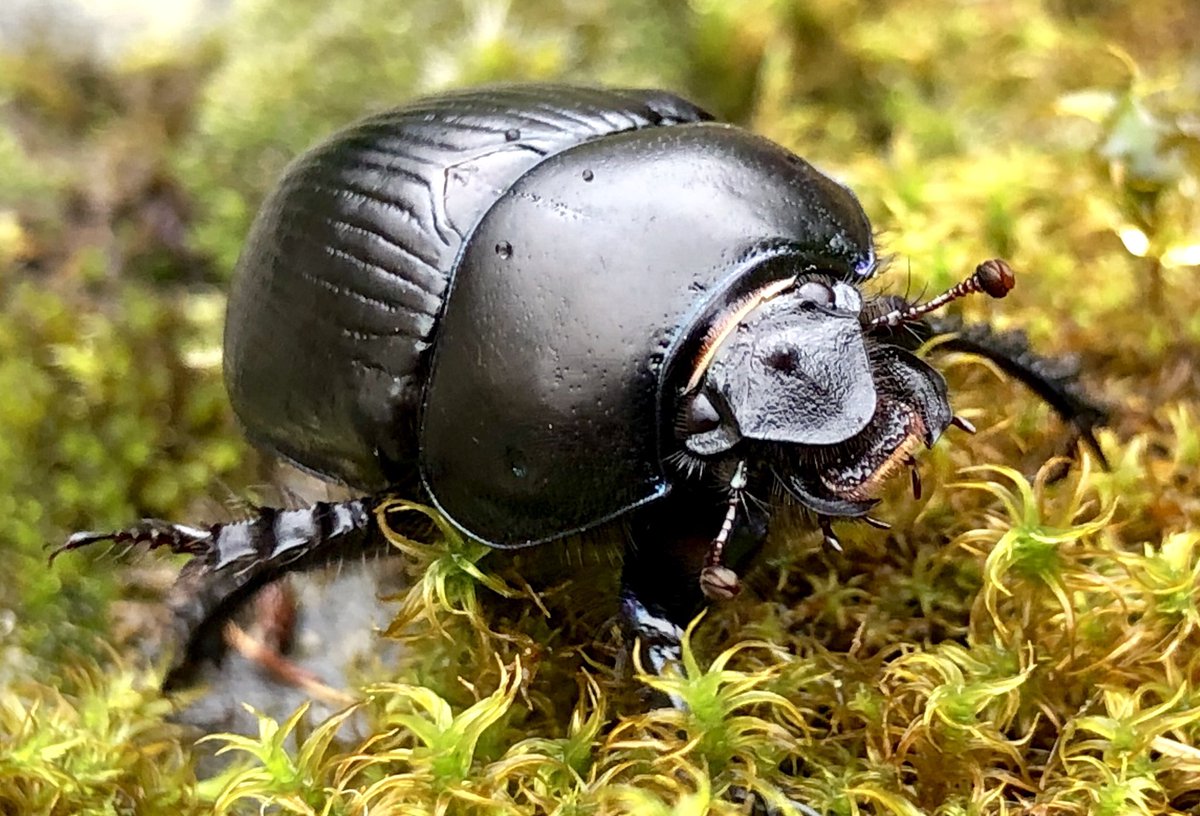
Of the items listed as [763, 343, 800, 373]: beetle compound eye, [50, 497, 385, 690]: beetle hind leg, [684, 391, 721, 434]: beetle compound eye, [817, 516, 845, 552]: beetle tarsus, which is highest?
[763, 343, 800, 373]: beetle compound eye

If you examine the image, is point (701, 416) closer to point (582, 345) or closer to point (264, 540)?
point (582, 345)

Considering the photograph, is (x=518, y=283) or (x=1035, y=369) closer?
(x=518, y=283)

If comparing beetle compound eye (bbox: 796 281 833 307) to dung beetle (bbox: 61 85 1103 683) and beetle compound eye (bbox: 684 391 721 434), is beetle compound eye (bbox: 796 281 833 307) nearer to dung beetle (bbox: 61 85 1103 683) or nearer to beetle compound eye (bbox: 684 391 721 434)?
dung beetle (bbox: 61 85 1103 683)

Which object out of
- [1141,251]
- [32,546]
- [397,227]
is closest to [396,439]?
[397,227]

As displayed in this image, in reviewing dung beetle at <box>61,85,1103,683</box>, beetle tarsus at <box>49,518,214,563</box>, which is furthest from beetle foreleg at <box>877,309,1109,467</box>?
beetle tarsus at <box>49,518,214,563</box>

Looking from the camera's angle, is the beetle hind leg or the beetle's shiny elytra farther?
the beetle hind leg

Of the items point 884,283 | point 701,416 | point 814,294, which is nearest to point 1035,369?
point 884,283

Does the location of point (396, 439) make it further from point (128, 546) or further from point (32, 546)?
point (32, 546)
